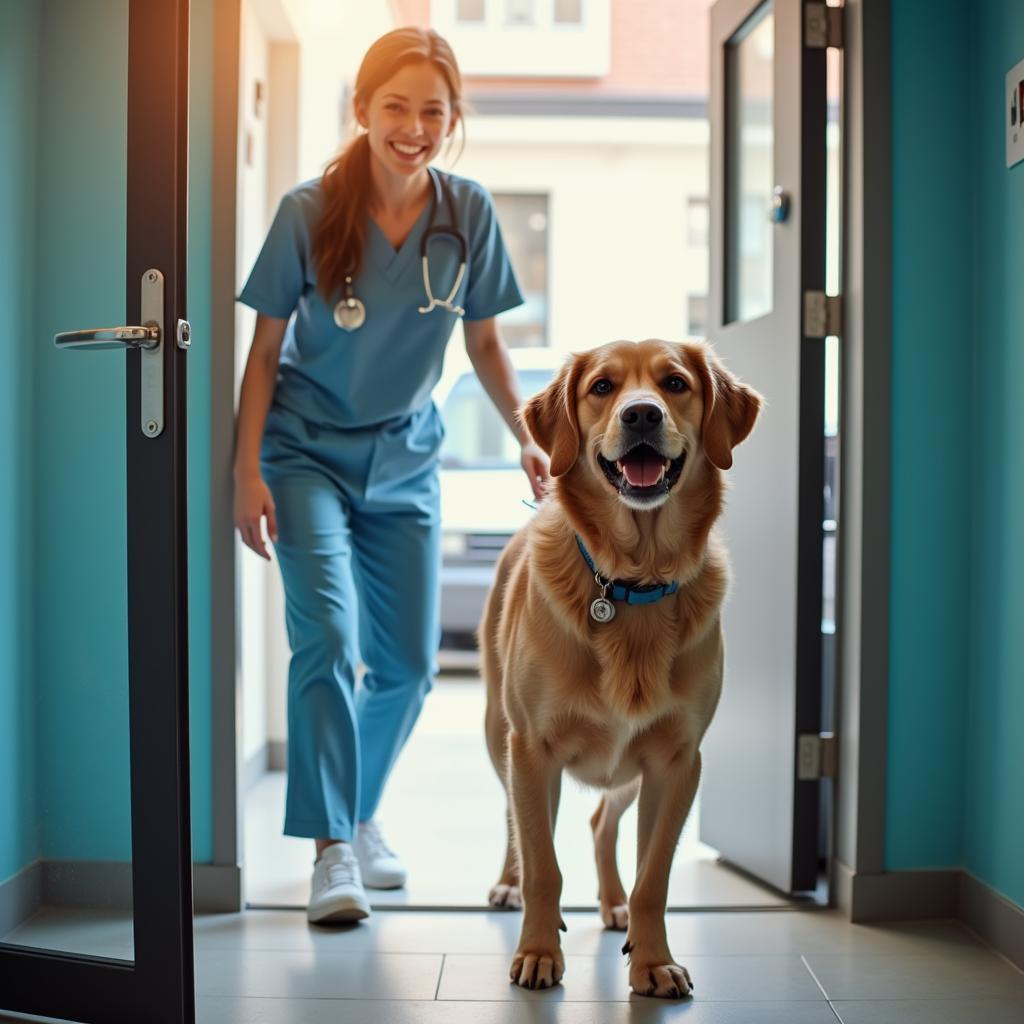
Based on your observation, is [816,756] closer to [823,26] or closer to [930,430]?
[930,430]

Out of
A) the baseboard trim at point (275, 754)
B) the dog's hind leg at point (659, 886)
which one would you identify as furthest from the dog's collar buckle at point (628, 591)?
the baseboard trim at point (275, 754)

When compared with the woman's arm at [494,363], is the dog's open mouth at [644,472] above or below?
below

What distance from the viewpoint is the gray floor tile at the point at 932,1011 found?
5.66ft

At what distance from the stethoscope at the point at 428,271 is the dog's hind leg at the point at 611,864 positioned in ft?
3.38

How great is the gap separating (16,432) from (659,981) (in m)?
1.32

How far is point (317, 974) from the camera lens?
1883 mm

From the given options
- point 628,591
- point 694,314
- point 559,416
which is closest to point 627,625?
point 628,591

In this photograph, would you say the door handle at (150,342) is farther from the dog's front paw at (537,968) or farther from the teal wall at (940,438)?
the teal wall at (940,438)

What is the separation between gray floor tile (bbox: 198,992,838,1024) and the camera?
1701 millimetres

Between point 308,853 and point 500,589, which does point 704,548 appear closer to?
point 500,589

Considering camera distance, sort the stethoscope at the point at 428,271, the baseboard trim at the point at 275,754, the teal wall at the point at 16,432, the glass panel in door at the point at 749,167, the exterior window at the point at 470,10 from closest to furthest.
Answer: the teal wall at the point at 16,432
the stethoscope at the point at 428,271
the glass panel in door at the point at 749,167
the baseboard trim at the point at 275,754
the exterior window at the point at 470,10

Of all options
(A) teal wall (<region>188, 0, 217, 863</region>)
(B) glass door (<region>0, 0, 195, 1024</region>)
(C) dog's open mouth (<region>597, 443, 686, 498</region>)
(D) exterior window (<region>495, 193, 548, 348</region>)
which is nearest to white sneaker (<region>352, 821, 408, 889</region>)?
(A) teal wall (<region>188, 0, 217, 863</region>)

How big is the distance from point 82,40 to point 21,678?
943mm

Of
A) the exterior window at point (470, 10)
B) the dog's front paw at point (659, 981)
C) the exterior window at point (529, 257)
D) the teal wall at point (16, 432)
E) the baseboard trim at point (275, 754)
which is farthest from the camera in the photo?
the exterior window at point (529, 257)
